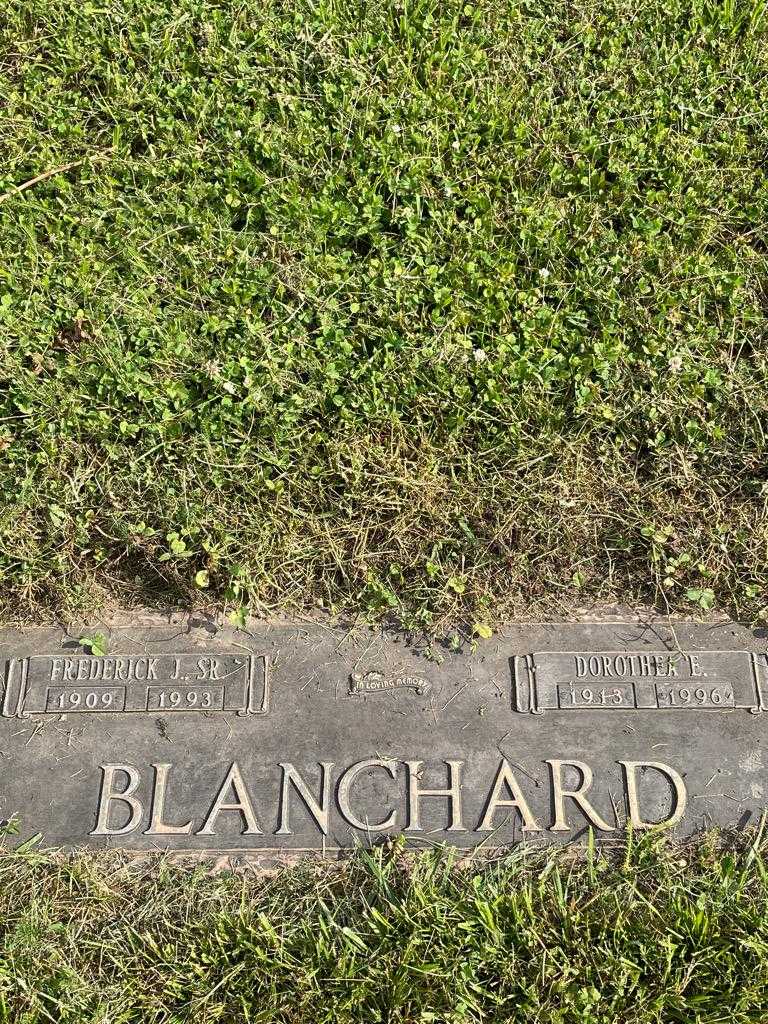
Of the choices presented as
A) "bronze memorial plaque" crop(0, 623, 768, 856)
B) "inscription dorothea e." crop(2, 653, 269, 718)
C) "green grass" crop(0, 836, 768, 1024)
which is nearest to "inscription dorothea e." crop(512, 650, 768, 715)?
"bronze memorial plaque" crop(0, 623, 768, 856)

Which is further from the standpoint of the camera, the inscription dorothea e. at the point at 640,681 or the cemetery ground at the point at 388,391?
the inscription dorothea e. at the point at 640,681

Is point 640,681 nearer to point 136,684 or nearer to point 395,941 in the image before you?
point 395,941

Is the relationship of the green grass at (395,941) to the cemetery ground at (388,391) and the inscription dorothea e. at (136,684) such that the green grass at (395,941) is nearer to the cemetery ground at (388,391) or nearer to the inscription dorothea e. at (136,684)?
the cemetery ground at (388,391)

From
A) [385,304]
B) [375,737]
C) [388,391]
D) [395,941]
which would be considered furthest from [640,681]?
[385,304]

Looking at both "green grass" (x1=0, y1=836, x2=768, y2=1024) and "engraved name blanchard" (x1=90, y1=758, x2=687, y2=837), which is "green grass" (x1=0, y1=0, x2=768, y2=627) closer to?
"engraved name blanchard" (x1=90, y1=758, x2=687, y2=837)

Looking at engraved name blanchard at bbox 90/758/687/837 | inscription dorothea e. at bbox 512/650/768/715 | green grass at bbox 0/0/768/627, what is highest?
green grass at bbox 0/0/768/627

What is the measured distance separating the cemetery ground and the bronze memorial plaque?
0.10 metres

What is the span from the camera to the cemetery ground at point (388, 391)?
2277mm

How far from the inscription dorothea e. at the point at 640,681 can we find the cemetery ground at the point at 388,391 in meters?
0.18

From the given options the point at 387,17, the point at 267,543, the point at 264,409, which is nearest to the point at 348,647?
the point at 267,543

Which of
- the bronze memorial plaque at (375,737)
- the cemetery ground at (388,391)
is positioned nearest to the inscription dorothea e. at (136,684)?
the bronze memorial plaque at (375,737)

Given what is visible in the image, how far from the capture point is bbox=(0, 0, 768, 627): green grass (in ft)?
9.01

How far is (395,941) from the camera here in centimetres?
228

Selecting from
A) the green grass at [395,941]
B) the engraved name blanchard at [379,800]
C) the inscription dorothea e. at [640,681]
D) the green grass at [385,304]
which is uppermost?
the green grass at [385,304]
